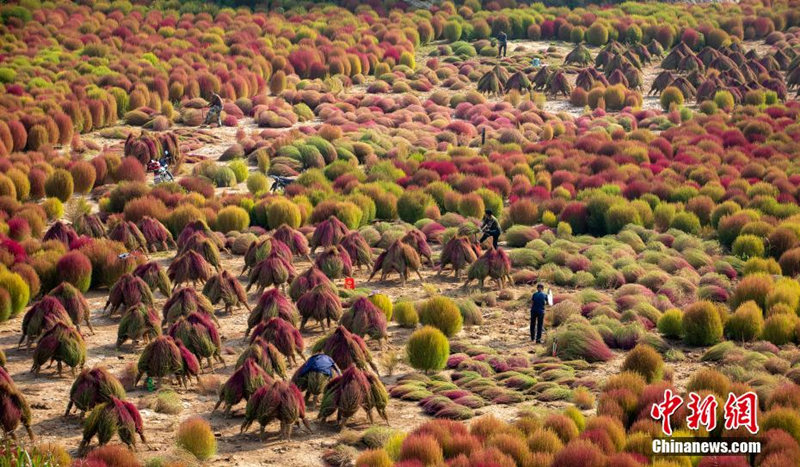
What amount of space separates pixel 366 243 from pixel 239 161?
419 inches

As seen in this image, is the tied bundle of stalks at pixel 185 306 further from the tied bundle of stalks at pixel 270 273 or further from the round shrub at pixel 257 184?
the round shrub at pixel 257 184

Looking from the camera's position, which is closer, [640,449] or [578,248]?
[640,449]

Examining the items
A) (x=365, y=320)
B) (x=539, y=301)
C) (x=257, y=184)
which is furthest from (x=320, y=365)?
(x=257, y=184)

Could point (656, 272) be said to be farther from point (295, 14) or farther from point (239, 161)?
point (295, 14)

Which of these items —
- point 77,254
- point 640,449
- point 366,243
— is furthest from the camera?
point 366,243

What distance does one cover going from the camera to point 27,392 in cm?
2116

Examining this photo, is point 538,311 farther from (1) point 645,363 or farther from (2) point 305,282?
(2) point 305,282

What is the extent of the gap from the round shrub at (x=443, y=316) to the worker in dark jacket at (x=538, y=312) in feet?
4.65

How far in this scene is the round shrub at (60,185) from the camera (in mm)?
35156

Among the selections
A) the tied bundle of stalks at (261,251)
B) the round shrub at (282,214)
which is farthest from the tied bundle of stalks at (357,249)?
the round shrub at (282,214)

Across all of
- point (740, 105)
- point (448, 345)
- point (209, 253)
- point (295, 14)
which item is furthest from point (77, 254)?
point (295, 14)

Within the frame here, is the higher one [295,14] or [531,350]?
[295,14]

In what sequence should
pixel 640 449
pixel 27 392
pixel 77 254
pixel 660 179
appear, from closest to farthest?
pixel 640 449, pixel 27 392, pixel 77 254, pixel 660 179

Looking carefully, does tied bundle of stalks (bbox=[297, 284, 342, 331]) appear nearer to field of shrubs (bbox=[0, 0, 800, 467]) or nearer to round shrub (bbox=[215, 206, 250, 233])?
field of shrubs (bbox=[0, 0, 800, 467])
